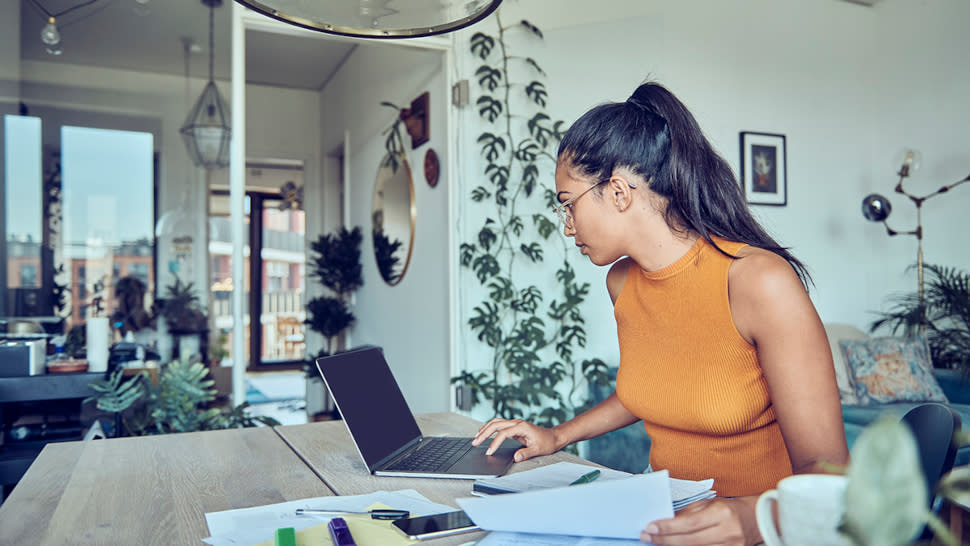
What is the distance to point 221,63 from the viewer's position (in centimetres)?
331

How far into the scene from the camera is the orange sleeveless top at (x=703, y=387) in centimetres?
121

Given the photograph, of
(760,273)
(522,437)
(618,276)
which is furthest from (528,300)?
(760,273)

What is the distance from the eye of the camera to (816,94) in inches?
176

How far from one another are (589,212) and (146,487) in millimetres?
944

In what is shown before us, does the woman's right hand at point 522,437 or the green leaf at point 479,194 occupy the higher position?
the green leaf at point 479,194

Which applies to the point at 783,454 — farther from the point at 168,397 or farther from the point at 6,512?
the point at 168,397

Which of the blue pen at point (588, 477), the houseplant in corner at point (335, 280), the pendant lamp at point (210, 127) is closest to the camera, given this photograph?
the blue pen at point (588, 477)

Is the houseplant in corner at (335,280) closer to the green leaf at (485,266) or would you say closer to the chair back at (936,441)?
the green leaf at (485,266)

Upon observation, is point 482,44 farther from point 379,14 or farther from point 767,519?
point 767,519

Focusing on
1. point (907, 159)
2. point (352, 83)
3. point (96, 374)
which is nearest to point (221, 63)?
point (96, 374)

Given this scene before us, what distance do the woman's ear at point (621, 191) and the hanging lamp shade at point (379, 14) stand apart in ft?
1.42

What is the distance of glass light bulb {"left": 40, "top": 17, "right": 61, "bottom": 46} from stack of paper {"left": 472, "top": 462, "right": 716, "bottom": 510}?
2.96 m

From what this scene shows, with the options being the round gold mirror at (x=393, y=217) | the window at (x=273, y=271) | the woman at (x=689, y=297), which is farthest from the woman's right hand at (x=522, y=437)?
the window at (x=273, y=271)

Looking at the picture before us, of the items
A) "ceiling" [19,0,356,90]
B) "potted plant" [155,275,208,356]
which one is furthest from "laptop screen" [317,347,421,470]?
"potted plant" [155,275,208,356]
